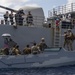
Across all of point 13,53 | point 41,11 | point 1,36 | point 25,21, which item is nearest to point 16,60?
point 13,53

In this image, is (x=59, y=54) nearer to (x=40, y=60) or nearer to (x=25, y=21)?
(x=40, y=60)

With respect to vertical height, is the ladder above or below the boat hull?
above

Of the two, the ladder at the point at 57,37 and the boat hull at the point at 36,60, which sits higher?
the ladder at the point at 57,37

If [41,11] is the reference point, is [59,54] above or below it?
below

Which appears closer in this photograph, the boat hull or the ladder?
the boat hull

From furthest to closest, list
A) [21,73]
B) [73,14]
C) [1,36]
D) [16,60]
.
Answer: [73,14] < [1,36] < [16,60] < [21,73]

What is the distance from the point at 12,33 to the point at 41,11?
6.16 meters

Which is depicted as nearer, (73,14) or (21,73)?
(21,73)

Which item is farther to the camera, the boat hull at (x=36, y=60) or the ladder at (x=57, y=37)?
the ladder at (x=57, y=37)

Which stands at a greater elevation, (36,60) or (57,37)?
(57,37)

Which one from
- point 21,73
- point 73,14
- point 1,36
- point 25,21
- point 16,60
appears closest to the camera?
point 21,73

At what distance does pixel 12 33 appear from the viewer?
25.6 m

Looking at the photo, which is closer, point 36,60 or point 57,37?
point 36,60

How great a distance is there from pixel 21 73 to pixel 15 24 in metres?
8.22
